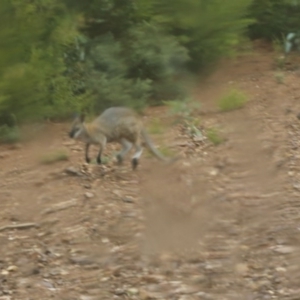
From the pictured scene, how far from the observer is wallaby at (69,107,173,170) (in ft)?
26.7

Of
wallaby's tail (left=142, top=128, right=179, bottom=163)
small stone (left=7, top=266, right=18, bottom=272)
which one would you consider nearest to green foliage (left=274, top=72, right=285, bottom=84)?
wallaby's tail (left=142, top=128, right=179, bottom=163)

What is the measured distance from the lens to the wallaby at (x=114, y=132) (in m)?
8.13

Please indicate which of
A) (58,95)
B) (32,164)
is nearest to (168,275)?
(32,164)

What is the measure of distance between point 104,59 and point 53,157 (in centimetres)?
197

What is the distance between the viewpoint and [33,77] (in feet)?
30.4

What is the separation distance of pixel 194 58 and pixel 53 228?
476 cm

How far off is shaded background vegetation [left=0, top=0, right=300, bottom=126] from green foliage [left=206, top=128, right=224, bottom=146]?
1121mm

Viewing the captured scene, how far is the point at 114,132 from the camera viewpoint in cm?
816

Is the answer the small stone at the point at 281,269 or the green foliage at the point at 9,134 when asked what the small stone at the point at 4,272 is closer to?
the small stone at the point at 281,269

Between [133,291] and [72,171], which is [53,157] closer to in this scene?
[72,171]

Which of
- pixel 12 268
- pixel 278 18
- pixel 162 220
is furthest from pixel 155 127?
pixel 278 18

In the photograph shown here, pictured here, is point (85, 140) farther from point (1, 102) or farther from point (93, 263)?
point (93, 263)

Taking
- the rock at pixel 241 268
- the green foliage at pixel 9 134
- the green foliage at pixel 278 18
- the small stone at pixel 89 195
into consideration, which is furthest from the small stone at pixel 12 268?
the green foliage at pixel 278 18

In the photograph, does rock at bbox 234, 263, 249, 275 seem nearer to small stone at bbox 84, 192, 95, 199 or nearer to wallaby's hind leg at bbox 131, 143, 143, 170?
small stone at bbox 84, 192, 95, 199
